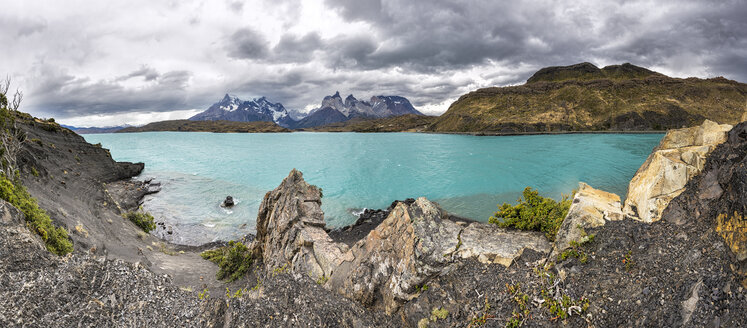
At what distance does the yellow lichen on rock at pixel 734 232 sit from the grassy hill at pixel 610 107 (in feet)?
500

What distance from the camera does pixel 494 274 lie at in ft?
27.1

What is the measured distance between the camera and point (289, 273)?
36.8 ft

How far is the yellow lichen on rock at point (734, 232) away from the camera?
205 inches

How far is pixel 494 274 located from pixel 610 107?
598 ft

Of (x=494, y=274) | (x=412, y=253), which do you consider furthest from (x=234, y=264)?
(x=494, y=274)

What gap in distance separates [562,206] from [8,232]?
64.4 ft

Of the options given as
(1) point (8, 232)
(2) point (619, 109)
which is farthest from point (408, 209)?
(2) point (619, 109)

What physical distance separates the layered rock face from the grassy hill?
151286mm

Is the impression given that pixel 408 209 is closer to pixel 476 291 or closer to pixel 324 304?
pixel 476 291

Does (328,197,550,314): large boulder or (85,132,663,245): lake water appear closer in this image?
(328,197,550,314): large boulder

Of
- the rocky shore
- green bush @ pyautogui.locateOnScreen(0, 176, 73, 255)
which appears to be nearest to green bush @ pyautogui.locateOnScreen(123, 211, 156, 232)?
green bush @ pyautogui.locateOnScreen(0, 176, 73, 255)

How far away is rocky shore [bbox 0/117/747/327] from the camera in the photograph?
5945mm

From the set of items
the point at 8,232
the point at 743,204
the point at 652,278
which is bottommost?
the point at 652,278

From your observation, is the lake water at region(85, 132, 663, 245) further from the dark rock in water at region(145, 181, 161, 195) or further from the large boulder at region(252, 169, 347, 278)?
the large boulder at region(252, 169, 347, 278)
